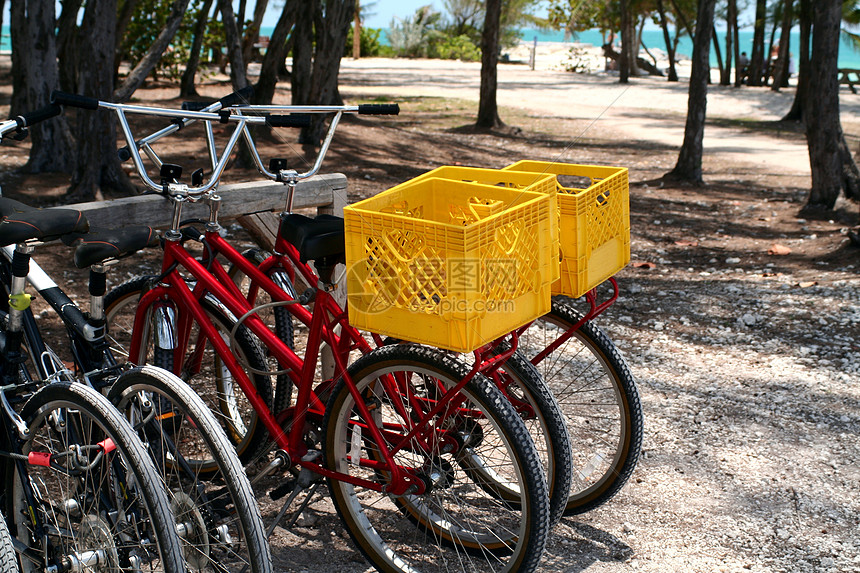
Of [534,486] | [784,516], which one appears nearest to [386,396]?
[534,486]

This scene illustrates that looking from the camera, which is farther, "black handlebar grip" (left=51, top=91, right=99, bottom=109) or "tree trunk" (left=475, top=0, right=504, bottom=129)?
"tree trunk" (left=475, top=0, right=504, bottom=129)

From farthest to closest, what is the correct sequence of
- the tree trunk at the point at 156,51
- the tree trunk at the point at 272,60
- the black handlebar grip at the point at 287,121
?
1. the tree trunk at the point at 272,60
2. the tree trunk at the point at 156,51
3. the black handlebar grip at the point at 287,121

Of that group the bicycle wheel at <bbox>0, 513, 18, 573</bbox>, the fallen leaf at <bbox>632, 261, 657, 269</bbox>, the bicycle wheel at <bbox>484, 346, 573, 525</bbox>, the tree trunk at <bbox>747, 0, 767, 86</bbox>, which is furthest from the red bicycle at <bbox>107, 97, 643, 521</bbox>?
the tree trunk at <bbox>747, 0, 767, 86</bbox>

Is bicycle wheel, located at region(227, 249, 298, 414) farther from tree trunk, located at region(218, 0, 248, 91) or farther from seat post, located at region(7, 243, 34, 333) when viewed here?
tree trunk, located at region(218, 0, 248, 91)

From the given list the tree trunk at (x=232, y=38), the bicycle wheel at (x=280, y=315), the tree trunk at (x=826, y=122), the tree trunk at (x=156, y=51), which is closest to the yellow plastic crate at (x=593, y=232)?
the bicycle wheel at (x=280, y=315)

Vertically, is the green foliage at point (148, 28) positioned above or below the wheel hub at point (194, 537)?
above

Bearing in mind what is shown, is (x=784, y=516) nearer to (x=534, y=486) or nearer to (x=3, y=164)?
(x=534, y=486)

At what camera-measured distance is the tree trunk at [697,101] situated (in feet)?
35.7

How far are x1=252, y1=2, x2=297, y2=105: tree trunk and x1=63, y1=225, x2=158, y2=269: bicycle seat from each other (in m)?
10.5

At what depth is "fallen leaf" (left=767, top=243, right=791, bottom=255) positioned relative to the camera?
7.78m

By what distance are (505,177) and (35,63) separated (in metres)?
7.51

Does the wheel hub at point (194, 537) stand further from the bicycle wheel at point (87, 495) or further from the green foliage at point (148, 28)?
the green foliage at point (148, 28)

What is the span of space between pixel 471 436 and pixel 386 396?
1.15 feet

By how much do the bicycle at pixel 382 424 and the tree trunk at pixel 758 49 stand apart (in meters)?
28.5
